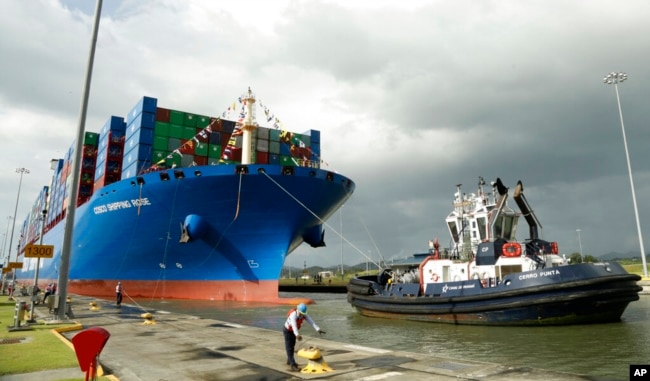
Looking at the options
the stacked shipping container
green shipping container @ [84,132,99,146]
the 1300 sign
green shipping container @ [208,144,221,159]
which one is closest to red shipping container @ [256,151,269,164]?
the stacked shipping container

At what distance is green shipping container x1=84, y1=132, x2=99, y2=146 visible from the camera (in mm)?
37781

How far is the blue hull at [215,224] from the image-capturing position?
25125 mm

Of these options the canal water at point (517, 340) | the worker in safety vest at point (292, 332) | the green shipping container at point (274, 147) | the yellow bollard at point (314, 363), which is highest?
the green shipping container at point (274, 147)

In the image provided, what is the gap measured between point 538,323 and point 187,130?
2750cm

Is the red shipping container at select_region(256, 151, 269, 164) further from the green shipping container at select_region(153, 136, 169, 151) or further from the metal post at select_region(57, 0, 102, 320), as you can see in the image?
the metal post at select_region(57, 0, 102, 320)

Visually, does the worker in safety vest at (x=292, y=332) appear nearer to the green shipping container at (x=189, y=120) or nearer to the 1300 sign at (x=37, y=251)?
the 1300 sign at (x=37, y=251)

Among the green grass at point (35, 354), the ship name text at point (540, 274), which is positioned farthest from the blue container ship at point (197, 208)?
the green grass at point (35, 354)

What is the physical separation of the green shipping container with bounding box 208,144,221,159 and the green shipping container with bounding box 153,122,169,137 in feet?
11.0

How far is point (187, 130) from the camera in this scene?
3275 centimetres

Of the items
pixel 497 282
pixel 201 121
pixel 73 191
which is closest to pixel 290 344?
pixel 73 191

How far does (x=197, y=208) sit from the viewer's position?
25750 millimetres

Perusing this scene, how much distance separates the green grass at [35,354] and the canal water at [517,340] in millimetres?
5890

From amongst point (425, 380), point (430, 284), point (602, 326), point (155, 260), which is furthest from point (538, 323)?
point (155, 260)

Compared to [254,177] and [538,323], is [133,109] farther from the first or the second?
[538,323]
